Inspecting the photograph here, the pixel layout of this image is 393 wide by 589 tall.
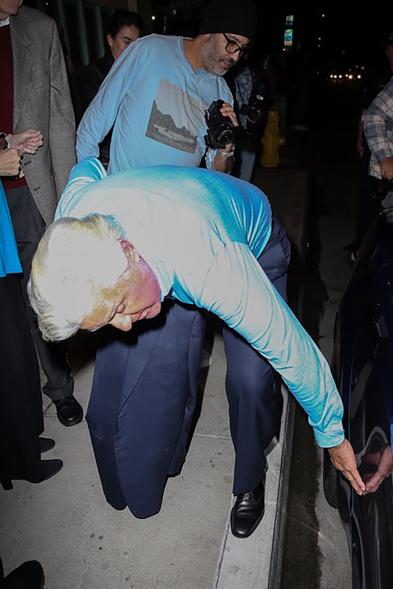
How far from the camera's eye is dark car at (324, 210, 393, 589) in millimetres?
1293

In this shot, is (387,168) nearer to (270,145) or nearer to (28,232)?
(28,232)

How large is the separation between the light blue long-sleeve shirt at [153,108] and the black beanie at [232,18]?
18cm

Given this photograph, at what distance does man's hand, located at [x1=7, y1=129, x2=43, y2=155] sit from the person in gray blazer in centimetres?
8

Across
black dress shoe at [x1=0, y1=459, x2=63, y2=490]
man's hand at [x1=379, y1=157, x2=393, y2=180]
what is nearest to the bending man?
black dress shoe at [x1=0, y1=459, x2=63, y2=490]

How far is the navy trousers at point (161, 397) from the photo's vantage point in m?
1.76

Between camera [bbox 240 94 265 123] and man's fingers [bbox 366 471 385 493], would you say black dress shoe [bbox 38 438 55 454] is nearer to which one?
man's fingers [bbox 366 471 385 493]

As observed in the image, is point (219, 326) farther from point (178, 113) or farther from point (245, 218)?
point (245, 218)

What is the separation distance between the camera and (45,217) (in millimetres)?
2186

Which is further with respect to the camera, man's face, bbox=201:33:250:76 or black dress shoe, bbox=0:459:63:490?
black dress shoe, bbox=0:459:63:490

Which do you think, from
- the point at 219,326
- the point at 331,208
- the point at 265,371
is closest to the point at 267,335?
the point at 265,371

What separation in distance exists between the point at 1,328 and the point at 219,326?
6.23 feet

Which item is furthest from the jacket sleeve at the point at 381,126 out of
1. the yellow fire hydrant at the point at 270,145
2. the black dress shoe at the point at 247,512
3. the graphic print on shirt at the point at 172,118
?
the yellow fire hydrant at the point at 270,145

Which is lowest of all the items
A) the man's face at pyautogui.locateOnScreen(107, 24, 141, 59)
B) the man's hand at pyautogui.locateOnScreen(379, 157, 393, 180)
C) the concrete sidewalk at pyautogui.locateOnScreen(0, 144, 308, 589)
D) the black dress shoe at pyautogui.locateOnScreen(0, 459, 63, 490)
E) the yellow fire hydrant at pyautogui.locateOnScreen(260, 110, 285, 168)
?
the yellow fire hydrant at pyautogui.locateOnScreen(260, 110, 285, 168)

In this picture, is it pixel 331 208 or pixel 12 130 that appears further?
pixel 331 208
